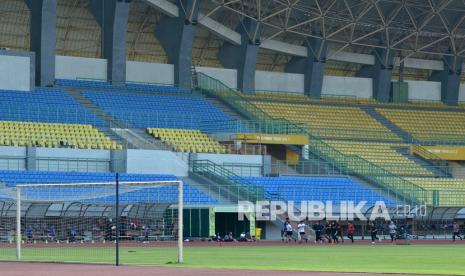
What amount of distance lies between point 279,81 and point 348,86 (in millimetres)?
5978

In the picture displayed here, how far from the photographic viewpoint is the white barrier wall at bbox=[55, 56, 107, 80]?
68875mm

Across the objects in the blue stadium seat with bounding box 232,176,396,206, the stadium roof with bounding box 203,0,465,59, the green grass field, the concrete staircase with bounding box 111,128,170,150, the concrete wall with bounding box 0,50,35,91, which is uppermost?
the stadium roof with bounding box 203,0,465,59

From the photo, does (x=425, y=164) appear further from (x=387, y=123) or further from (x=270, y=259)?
(x=270, y=259)

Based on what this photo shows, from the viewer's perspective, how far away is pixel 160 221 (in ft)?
171

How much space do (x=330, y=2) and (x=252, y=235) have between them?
23103mm

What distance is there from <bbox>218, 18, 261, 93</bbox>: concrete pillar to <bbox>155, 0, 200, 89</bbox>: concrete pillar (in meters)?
4.03

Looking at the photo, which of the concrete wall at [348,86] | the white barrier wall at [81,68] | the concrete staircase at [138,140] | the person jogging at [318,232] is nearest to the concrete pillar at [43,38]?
the white barrier wall at [81,68]

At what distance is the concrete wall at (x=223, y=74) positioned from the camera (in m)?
75.4

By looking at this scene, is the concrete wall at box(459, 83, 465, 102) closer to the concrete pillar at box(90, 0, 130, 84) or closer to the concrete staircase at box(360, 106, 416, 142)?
the concrete staircase at box(360, 106, 416, 142)

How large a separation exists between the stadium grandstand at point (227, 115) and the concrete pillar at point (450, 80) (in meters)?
0.10

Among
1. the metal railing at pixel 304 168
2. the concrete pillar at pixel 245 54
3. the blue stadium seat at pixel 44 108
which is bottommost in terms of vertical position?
the metal railing at pixel 304 168

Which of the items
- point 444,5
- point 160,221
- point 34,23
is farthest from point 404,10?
point 160,221

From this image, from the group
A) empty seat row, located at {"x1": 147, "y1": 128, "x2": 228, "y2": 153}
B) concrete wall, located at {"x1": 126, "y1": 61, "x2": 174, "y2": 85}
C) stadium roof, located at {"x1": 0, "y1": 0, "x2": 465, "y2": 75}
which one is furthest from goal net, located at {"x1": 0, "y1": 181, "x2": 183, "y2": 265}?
stadium roof, located at {"x1": 0, "y1": 0, "x2": 465, "y2": 75}

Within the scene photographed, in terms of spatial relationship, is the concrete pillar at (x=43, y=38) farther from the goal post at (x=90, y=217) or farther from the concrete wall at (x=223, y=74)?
the goal post at (x=90, y=217)
